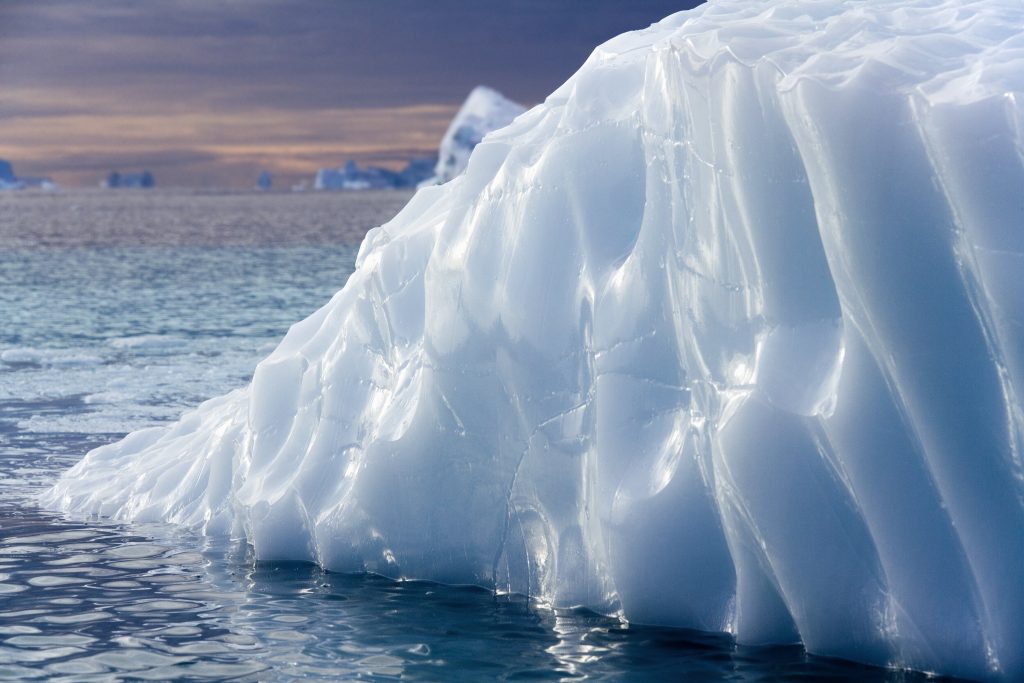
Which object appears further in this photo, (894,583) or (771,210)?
(771,210)

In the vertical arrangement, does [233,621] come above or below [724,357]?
below

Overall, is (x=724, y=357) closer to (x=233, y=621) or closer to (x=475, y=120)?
(x=233, y=621)

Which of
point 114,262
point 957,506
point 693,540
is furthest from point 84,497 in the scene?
point 114,262

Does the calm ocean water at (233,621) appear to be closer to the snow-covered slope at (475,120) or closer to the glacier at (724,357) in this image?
the glacier at (724,357)

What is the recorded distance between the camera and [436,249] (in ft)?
24.8

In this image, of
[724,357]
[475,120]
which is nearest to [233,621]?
[724,357]

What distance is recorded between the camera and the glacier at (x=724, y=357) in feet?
18.3

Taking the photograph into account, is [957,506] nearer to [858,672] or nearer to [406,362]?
[858,672]

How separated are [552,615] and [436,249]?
2.18 m

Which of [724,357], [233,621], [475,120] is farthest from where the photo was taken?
[475,120]

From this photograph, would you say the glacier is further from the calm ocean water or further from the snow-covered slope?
the snow-covered slope

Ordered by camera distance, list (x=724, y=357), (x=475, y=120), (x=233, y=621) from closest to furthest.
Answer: (x=724, y=357) → (x=233, y=621) → (x=475, y=120)

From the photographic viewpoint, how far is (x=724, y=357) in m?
6.18

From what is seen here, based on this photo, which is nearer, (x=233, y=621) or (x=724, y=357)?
(x=724, y=357)
